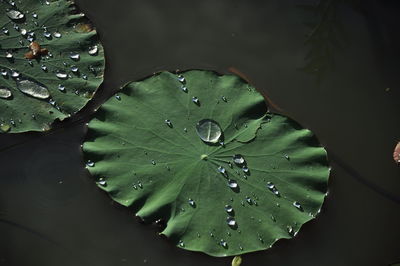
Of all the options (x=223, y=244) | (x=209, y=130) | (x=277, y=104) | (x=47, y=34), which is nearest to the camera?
(x=223, y=244)

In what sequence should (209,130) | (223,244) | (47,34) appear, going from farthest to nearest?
(47,34) → (209,130) → (223,244)

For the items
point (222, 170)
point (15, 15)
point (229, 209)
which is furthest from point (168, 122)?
point (15, 15)

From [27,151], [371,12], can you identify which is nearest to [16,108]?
[27,151]

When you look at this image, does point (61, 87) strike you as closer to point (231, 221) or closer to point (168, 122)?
point (168, 122)

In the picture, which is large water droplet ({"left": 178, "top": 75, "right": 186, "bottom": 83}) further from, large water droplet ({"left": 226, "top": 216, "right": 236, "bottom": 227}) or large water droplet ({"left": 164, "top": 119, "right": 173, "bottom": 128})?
large water droplet ({"left": 226, "top": 216, "right": 236, "bottom": 227})

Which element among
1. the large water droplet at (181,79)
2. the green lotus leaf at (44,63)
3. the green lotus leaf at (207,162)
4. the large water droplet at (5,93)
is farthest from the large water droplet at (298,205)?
the large water droplet at (5,93)

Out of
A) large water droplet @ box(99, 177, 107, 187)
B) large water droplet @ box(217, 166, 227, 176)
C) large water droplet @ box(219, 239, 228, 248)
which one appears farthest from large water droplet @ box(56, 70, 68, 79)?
large water droplet @ box(219, 239, 228, 248)

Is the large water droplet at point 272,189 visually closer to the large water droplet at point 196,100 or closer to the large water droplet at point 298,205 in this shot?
the large water droplet at point 298,205
